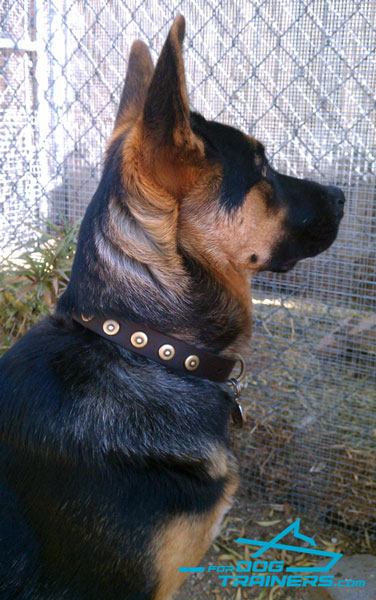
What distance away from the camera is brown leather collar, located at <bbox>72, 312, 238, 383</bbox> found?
5.52 ft

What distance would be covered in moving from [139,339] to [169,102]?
27.4 inches

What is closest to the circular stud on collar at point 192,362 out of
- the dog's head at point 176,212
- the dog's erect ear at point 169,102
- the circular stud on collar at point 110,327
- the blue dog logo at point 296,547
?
the dog's head at point 176,212

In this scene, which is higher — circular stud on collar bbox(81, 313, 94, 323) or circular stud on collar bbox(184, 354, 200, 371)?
circular stud on collar bbox(81, 313, 94, 323)

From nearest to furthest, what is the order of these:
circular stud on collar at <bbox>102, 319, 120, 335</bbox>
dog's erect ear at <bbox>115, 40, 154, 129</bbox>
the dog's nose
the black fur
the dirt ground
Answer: the black fur
circular stud on collar at <bbox>102, 319, 120, 335</bbox>
dog's erect ear at <bbox>115, 40, 154, 129</bbox>
the dog's nose
the dirt ground

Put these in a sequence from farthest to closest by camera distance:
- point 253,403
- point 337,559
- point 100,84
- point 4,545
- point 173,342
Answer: point 100,84, point 253,403, point 337,559, point 173,342, point 4,545

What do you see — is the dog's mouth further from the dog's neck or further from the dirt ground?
the dirt ground

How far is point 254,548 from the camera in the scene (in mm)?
2939

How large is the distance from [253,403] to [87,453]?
6.88 feet

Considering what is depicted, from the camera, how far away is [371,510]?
9.71 ft

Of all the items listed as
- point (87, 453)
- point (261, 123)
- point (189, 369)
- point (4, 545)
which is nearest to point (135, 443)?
point (87, 453)

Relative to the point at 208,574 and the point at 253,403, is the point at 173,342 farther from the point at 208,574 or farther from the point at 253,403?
the point at 253,403

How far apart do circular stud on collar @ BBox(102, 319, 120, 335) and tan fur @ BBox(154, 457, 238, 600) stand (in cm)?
57

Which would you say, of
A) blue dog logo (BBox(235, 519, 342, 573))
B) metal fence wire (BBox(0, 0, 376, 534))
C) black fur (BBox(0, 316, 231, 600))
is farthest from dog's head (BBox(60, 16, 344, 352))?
blue dog logo (BBox(235, 519, 342, 573))

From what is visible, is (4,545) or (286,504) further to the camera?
(286,504)
